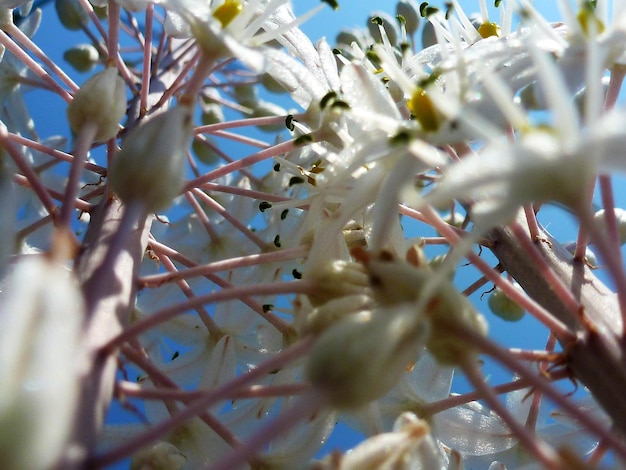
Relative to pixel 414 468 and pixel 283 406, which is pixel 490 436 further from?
pixel 414 468

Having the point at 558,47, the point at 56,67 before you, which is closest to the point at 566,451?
the point at 558,47

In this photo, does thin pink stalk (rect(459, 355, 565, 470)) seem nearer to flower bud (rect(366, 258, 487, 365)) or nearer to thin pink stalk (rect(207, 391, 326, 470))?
flower bud (rect(366, 258, 487, 365))

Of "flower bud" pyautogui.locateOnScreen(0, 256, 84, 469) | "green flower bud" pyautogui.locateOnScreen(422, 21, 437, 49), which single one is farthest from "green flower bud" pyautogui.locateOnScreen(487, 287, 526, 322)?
"flower bud" pyautogui.locateOnScreen(0, 256, 84, 469)

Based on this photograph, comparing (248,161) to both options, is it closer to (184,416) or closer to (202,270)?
(202,270)

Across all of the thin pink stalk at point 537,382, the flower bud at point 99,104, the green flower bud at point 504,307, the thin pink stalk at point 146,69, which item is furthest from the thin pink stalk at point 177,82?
the green flower bud at point 504,307

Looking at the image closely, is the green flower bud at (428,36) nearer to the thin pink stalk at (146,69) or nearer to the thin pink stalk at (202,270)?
the thin pink stalk at (146,69)

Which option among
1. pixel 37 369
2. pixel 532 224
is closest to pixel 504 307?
pixel 532 224
